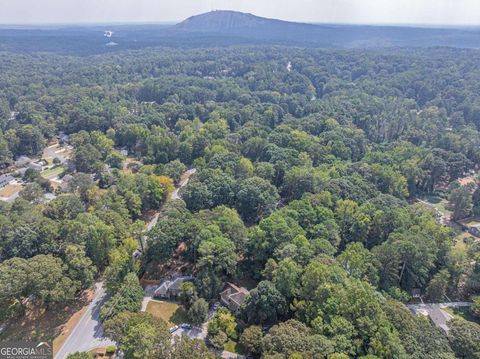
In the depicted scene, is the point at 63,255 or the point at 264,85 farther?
the point at 264,85

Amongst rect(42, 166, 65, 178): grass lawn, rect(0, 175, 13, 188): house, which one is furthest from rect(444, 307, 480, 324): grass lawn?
rect(0, 175, 13, 188): house

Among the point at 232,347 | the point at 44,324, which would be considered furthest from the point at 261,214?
the point at 44,324

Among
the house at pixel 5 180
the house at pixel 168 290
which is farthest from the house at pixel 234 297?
the house at pixel 5 180

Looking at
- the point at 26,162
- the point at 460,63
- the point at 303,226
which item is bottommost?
the point at 26,162

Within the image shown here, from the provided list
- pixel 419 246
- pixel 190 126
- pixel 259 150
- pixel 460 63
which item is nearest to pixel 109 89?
pixel 190 126

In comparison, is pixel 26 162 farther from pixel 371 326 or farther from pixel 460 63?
pixel 460 63

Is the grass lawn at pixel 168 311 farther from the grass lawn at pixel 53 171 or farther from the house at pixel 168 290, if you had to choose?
the grass lawn at pixel 53 171

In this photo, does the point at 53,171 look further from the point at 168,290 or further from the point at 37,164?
the point at 168,290
